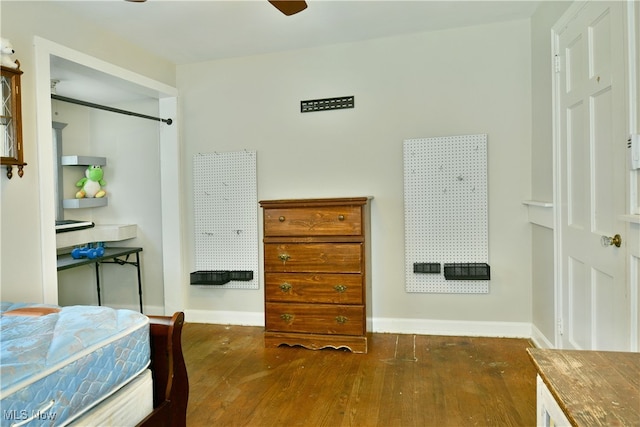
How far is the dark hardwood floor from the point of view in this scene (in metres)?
1.95

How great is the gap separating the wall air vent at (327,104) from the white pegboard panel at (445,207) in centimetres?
62

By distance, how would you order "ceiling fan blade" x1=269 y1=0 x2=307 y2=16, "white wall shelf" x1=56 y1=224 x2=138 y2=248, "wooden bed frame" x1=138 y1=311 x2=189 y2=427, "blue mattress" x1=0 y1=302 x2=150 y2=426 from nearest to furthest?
"blue mattress" x1=0 y1=302 x2=150 y2=426 → "wooden bed frame" x1=138 y1=311 x2=189 y2=427 → "ceiling fan blade" x1=269 y1=0 x2=307 y2=16 → "white wall shelf" x1=56 y1=224 x2=138 y2=248

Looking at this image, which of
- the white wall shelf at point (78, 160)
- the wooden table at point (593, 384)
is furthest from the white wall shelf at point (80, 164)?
the wooden table at point (593, 384)

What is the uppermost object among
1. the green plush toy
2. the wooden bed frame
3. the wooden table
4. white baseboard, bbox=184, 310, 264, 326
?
the green plush toy

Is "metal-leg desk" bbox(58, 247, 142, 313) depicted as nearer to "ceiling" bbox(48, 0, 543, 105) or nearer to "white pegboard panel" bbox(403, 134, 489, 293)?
"ceiling" bbox(48, 0, 543, 105)

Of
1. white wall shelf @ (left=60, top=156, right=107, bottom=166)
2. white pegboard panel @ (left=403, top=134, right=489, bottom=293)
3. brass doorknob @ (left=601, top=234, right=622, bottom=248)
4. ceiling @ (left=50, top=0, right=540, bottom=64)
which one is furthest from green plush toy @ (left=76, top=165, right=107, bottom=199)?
brass doorknob @ (left=601, top=234, right=622, bottom=248)

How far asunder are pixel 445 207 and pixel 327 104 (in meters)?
1.33

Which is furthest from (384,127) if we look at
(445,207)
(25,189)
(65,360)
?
(65,360)

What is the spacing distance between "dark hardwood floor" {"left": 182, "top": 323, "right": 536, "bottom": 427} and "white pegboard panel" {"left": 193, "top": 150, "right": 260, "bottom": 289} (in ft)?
2.35

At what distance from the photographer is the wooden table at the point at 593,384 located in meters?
0.73

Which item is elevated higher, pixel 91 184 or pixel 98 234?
pixel 91 184

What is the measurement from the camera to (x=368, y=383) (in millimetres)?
2301

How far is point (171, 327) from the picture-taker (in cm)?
150

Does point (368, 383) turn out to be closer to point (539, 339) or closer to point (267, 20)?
point (539, 339)
